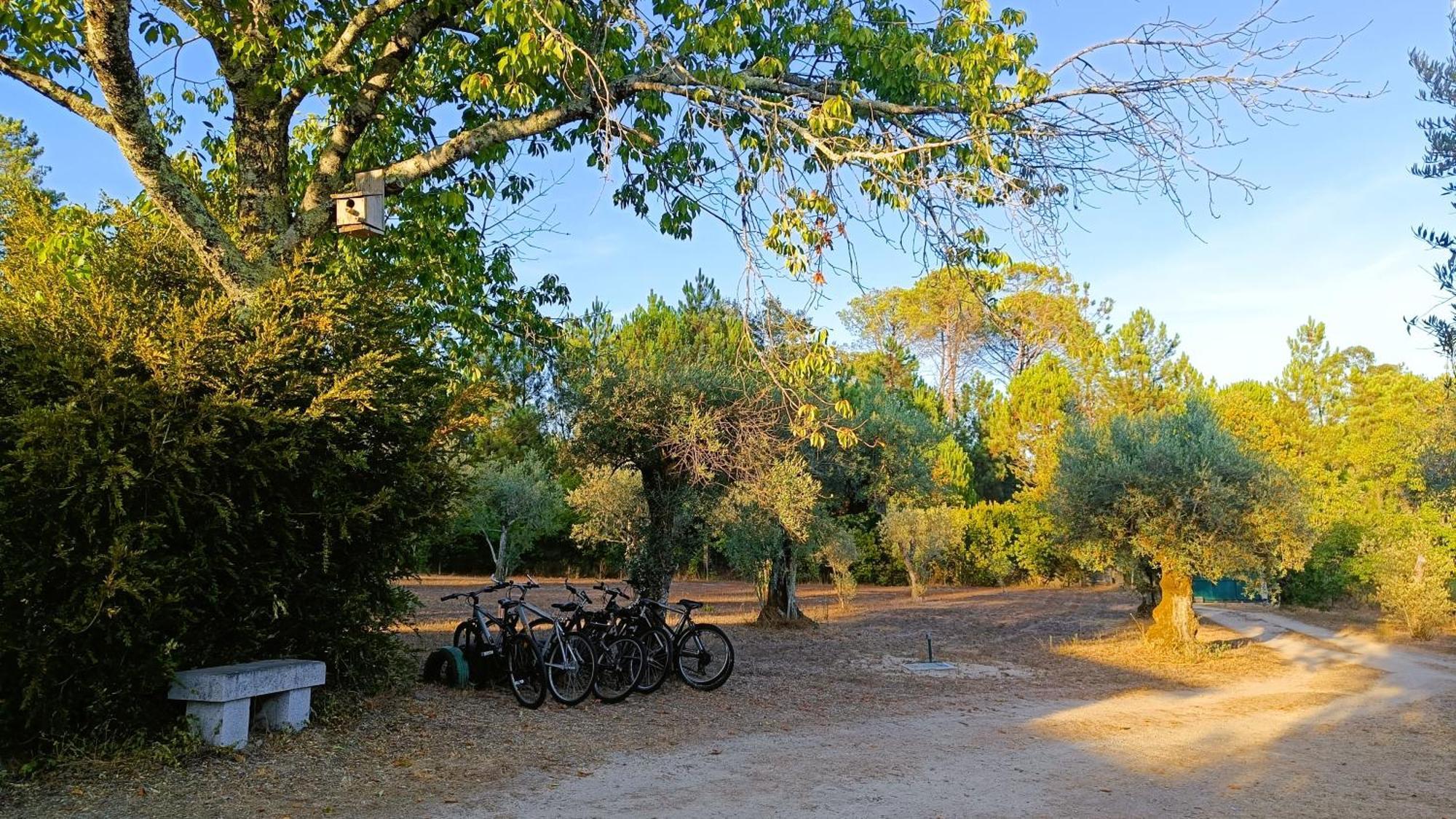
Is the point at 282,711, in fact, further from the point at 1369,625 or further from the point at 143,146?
the point at 1369,625

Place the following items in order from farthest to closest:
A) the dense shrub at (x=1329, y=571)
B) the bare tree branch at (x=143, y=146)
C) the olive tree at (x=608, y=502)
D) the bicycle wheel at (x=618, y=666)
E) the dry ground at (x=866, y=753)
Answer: the dense shrub at (x=1329, y=571)
the olive tree at (x=608, y=502)
the bicycle wheel at (x=618, y=666)
the bare tree branch at (x=143, y=146)
the dry ground at (x=866, y=753)

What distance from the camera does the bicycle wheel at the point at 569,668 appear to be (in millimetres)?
7906

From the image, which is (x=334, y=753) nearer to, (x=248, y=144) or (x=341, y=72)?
(x=248, y=144)

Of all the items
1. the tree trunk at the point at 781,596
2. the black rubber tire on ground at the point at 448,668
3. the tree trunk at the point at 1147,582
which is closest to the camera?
the black rubber tire on ground at the point at 448,668

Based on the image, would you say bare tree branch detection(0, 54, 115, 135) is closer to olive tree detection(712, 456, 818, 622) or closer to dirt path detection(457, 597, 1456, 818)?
dirt path detection(457, 597, 1456, 818)

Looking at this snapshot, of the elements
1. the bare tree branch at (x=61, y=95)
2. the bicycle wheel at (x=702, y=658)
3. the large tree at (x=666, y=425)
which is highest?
the bare tree branch at (x=61, y=95)

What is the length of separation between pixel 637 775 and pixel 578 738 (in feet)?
3.75

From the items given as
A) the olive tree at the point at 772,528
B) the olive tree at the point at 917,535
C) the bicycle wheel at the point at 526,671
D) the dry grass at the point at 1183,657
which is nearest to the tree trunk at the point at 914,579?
the olive tree at the point at 917,535

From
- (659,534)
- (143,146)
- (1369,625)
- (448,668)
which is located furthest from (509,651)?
(1369,625)

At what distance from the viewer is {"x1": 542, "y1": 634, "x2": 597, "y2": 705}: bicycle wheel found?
7906 millimetres

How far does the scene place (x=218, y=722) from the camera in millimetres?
5449

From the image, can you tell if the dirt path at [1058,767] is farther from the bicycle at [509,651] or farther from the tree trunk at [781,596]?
the tree trunk at [781,596]

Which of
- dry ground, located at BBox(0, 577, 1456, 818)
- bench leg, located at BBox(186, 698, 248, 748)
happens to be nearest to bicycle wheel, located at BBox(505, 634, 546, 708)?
dry ground, located at BBox(0, 577, 1456, 818)

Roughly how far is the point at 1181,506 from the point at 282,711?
11.7m
